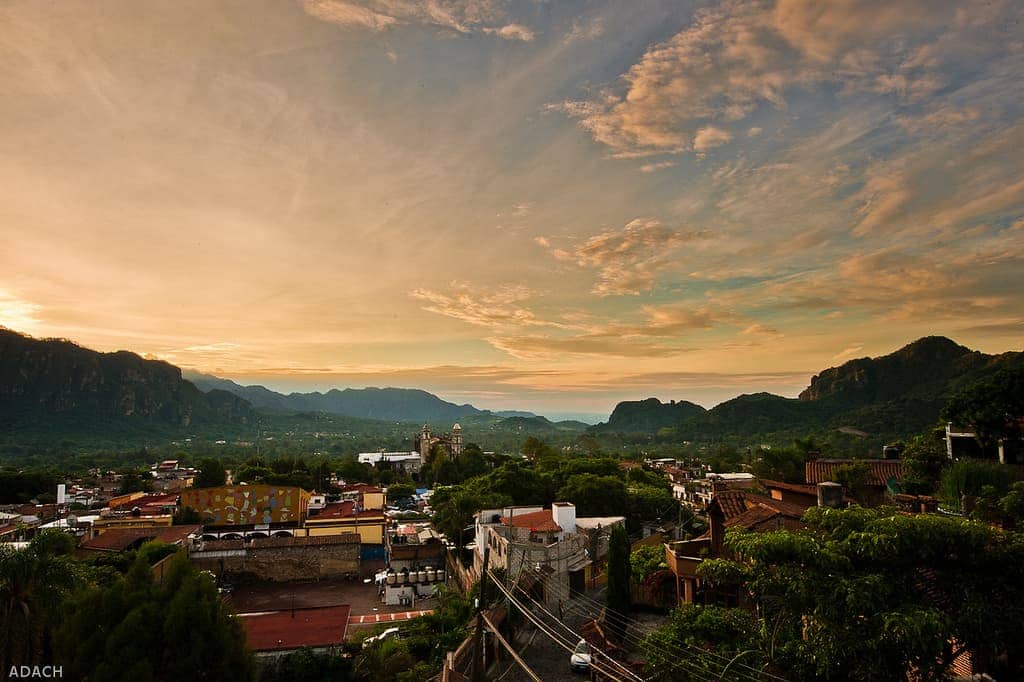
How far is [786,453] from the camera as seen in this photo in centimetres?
4681

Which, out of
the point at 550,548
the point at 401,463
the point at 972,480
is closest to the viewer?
the point at 972,480

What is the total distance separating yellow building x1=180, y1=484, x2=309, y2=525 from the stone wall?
10436 mm

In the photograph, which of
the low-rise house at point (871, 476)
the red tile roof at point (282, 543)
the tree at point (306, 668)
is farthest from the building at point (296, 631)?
the low-rise house at point (871, 476)

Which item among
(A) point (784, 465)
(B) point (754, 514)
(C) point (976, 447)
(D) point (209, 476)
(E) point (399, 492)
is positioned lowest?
(E) point (399, 492)

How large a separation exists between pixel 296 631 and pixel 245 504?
30559 mm

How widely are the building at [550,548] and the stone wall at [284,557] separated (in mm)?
10698

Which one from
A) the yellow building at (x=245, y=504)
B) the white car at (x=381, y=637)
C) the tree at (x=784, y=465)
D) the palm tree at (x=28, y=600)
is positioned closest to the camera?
the palm tree at (x=28, y=600)

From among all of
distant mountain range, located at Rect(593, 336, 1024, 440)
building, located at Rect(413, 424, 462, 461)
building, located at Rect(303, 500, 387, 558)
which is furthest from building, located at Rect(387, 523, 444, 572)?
distant mountain range, located at Rect(593, 336, 1024, 440)

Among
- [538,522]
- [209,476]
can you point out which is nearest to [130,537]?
[538,522]

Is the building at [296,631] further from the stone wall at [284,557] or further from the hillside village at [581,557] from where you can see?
the stone wall at [284,557]

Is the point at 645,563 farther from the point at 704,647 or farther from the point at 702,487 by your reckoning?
the point at 702,487

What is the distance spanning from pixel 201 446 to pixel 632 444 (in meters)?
136

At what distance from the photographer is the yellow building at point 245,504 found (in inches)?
1773

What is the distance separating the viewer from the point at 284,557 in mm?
34031
